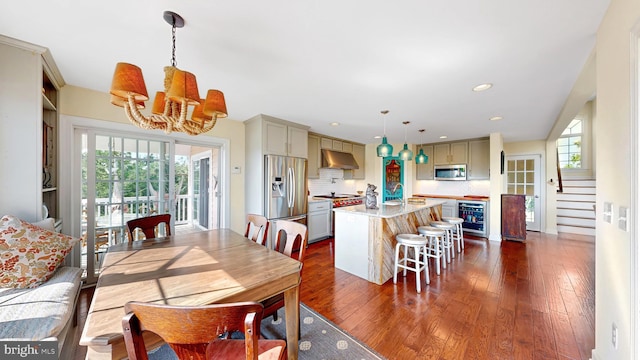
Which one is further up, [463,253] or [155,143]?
[155,143]

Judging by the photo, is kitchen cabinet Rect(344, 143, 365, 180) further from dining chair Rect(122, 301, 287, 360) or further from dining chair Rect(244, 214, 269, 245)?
dining chair Rect(122, 301, 287, 360)

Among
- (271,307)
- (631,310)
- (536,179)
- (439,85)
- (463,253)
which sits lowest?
(463,253)

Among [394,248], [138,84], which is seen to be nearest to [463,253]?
[394,248]

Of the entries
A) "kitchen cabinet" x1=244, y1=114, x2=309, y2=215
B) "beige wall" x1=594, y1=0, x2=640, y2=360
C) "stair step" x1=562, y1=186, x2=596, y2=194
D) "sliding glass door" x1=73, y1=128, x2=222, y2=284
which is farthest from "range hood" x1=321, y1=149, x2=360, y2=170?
"stair step" x1=562, y1=186, x2=596, y2=194

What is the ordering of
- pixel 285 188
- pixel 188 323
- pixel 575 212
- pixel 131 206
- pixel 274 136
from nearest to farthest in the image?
pixel 188 323
pixel 131 206
pixel 274 136
pixel 285 188
pixel 575 212

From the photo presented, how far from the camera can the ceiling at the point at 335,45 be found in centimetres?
142

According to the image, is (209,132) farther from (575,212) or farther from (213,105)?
(575,212)

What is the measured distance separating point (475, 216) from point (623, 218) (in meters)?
4.39

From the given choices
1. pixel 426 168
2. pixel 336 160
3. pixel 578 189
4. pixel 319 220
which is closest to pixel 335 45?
pixel 319 220

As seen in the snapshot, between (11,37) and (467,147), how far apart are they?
7.03 metres

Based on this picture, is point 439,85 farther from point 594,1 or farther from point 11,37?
point 11,37

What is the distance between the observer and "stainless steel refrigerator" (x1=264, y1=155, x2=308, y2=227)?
3.74 m

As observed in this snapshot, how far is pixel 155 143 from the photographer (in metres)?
3.20

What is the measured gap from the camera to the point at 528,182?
5.67m
